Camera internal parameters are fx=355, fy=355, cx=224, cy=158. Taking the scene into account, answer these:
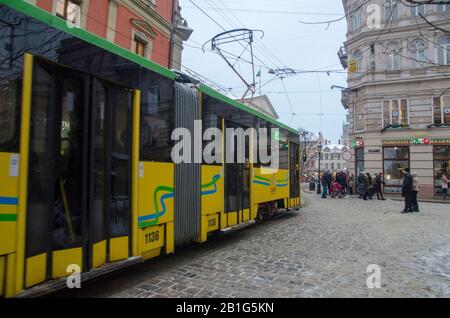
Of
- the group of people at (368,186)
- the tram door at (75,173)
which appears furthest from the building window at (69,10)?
the group of people at (368,186)

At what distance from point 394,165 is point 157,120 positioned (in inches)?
983

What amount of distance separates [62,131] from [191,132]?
281 cm

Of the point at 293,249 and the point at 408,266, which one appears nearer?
the point at 408,266

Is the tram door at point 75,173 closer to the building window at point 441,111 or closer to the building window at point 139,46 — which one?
the building window at point 139,46

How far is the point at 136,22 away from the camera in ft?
50.2

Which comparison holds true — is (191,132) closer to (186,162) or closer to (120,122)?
(186,162)

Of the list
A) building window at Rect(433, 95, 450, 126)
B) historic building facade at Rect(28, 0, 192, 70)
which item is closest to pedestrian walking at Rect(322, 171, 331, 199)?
building window at Rect(433, 95, 450, 126)

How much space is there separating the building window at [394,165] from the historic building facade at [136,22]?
17310 mm

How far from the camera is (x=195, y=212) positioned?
677 centimetres

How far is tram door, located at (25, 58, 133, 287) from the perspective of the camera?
3.90m

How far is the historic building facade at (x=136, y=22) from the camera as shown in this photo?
1251 cm
